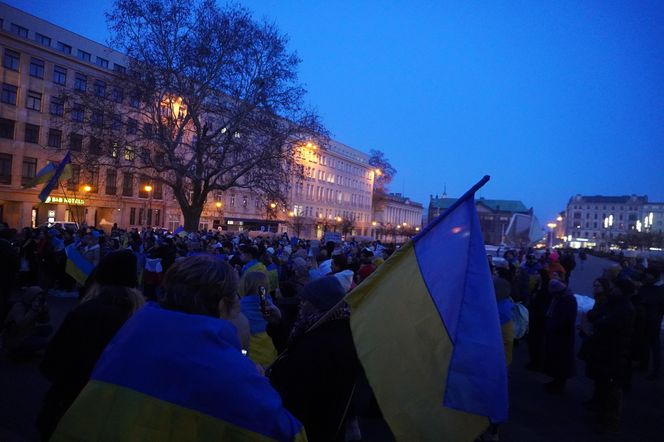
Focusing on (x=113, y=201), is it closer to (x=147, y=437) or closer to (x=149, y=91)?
(x=149, y=91)

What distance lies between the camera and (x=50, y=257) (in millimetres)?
12859

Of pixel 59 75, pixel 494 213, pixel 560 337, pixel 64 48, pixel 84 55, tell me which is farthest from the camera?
pixel 494 213

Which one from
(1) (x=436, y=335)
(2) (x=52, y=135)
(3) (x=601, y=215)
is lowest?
(1) (x=436, y=335)

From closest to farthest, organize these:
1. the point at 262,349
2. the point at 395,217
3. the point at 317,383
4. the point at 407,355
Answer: the point at 317,383 < the point at 407,355 < the point at 262,349 < the point at 395,217

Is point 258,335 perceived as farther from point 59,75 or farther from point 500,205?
point 500,205

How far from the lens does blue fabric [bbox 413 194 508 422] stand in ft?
7.98

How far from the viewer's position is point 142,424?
1560 millimetres

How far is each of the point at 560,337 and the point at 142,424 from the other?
22.7 feet

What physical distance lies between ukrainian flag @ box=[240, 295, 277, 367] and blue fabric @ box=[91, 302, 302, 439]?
2.74 meters

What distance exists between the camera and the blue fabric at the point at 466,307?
2.43 meters

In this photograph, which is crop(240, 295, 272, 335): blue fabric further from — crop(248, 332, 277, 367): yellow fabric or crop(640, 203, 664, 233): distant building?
crop(640, 203, 664, 233): distant building

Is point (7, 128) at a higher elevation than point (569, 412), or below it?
higher

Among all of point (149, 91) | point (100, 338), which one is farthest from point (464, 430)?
point (149, 91)

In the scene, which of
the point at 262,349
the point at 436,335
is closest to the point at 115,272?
the point at 262,349
